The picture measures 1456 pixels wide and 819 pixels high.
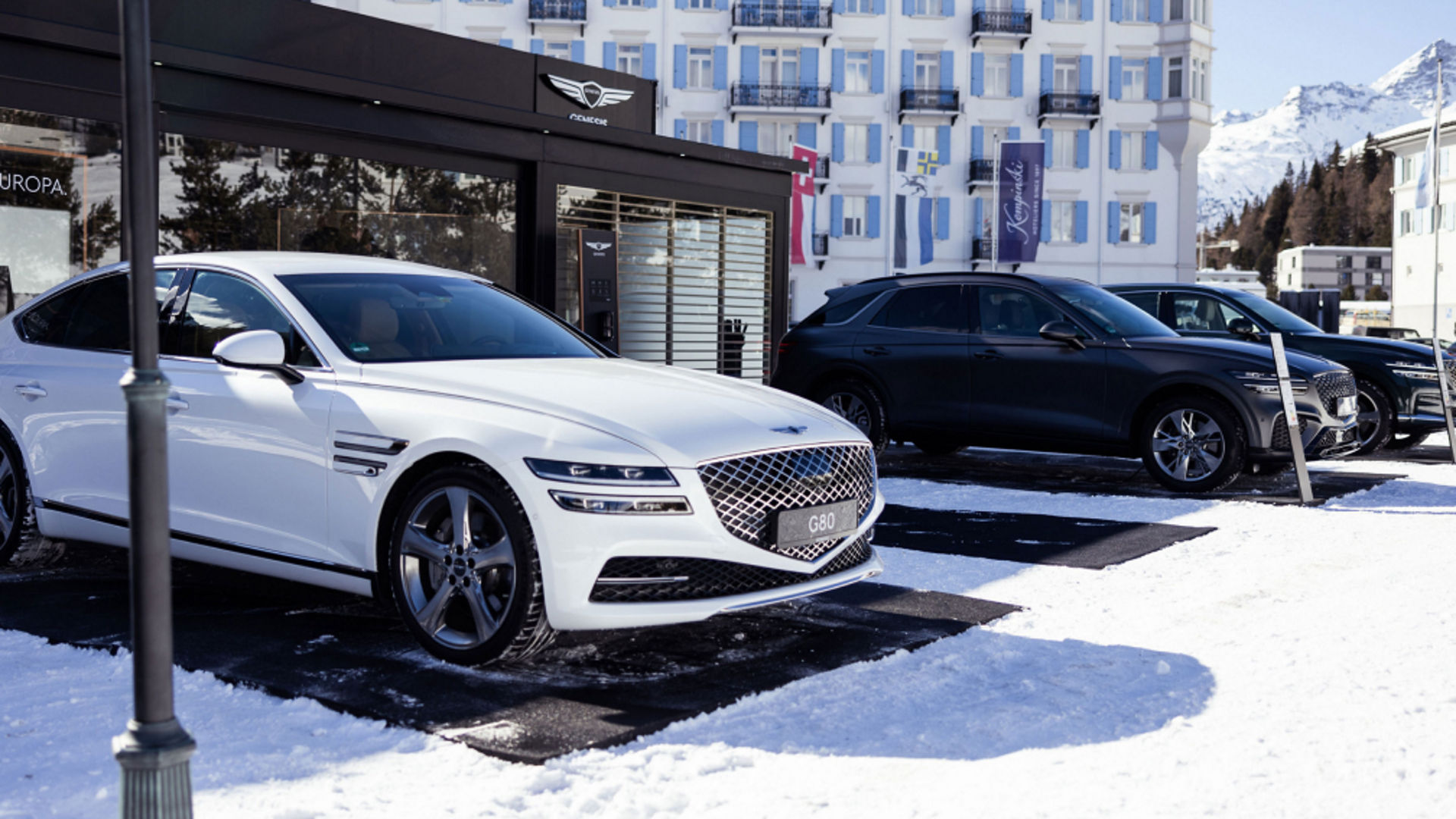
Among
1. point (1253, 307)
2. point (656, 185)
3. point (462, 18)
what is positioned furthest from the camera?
point (462, 18)

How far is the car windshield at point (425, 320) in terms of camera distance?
18.1 feet

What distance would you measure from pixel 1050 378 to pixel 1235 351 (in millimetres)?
1420

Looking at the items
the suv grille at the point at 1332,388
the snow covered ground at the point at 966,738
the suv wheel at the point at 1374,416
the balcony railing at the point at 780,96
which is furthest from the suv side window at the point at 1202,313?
the balcony railing at the point at 780,96

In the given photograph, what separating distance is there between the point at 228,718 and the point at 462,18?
49648 mm

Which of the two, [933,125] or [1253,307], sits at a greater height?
[933,125]

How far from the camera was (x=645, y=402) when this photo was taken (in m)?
5.02

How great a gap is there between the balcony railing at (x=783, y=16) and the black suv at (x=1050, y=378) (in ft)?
131

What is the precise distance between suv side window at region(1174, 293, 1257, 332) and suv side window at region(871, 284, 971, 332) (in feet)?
10.1

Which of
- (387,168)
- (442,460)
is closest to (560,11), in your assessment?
(387,168)

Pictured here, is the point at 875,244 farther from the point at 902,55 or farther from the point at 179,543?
the point at 179,543

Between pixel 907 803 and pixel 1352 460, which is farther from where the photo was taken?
pixel 1352 460

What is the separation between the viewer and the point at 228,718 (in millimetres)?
4191

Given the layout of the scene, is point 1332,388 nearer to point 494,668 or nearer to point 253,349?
point 494,668

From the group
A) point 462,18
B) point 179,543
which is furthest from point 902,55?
point 179,543
